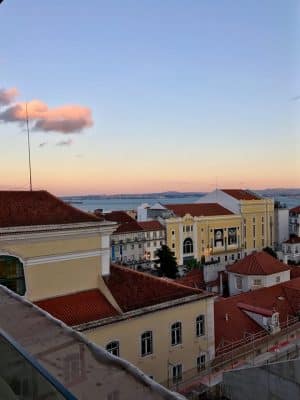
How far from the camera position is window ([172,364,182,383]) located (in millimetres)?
11007

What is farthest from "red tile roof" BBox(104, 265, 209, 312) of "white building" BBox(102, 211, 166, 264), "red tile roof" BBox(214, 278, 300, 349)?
"white building" BBox(102, 211, 166, 264)

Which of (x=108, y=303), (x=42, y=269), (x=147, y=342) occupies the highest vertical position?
(x=42, y=269)

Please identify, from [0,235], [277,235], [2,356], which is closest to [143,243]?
[277,235]

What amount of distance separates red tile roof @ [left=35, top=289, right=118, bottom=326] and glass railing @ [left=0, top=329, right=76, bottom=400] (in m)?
7.89

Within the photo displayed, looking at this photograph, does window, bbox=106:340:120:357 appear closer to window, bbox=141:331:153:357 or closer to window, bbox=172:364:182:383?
window, bbox=141:331:153:357

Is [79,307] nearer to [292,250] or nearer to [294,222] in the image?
[292,250]

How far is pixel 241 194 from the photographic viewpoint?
50.2 metres

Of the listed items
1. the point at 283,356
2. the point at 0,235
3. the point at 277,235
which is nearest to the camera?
the point at 0,235

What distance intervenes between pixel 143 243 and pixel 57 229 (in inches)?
1251

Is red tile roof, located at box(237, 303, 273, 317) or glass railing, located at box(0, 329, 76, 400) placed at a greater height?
glass railing, located at box(0, 329, 76, 400)

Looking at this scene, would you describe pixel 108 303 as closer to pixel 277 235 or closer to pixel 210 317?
pixel 210 317

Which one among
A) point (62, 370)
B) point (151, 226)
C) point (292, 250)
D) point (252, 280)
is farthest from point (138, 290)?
point (292, 250)

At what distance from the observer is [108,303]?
1065cm

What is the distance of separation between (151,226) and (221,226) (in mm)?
8376
